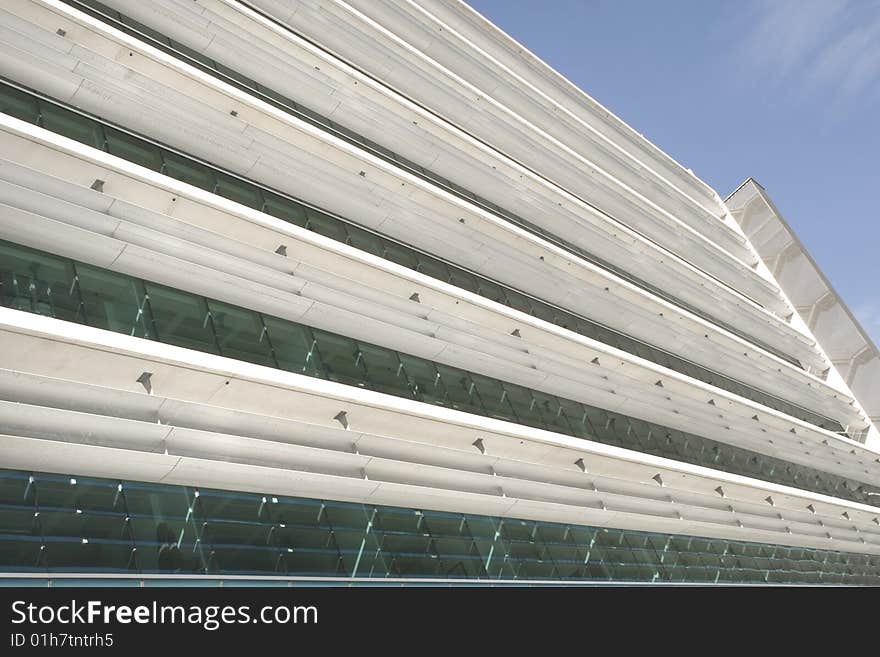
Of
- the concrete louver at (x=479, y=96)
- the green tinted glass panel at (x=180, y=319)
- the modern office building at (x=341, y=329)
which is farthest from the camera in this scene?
the concrete louver at (x=479, y=96)

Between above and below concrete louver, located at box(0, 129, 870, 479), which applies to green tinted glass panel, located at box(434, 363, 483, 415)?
below

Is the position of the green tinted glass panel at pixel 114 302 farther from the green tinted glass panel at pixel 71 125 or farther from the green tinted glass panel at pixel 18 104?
the green tinted glass panel at pixel 18 104

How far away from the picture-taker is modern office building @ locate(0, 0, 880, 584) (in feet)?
35.2

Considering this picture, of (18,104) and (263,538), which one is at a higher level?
(18,104)

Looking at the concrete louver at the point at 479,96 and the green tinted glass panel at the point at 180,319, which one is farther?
the concrete louver at the point at 479,96

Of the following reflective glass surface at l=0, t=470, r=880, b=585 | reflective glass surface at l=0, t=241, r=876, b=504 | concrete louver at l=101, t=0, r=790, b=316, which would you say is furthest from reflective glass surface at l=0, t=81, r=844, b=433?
reflective glass surface at l=0, t=470, r=880, b=585

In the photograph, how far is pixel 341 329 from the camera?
1486 centimetres

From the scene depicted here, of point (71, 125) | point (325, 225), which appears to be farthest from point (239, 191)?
point (71, 125)

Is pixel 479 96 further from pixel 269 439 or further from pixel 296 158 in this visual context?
pixel 269 439

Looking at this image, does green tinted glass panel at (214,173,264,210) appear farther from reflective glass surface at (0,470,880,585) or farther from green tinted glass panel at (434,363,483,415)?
reflective glass surface at (0,470,880,585)

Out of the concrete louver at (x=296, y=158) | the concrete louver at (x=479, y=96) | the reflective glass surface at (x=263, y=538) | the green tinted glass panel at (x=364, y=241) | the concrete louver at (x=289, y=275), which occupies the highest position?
the concrete louver at (x=479, y=96)

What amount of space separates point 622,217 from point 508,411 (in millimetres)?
13968

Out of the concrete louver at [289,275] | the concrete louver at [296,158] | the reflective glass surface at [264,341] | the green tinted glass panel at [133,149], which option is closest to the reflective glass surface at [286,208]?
the green tinted glass panel at [133,149]

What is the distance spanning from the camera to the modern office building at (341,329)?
1073 cm
